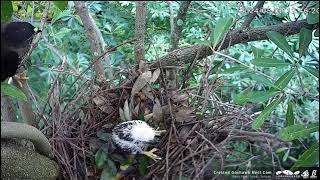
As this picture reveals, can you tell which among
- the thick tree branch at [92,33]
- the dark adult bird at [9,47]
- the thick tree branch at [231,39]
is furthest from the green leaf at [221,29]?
the dark adult bird at [9,47]

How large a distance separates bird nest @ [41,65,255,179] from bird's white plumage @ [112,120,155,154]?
2 centimetres

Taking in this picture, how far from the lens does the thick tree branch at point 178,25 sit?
1.45 meters

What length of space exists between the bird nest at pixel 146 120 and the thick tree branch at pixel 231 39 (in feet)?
0.22

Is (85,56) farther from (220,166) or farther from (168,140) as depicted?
(220,166)

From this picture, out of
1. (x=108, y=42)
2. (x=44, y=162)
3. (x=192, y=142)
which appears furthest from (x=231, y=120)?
(x=108, y=42)

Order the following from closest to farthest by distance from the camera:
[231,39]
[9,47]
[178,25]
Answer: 1. [9,47]
2. [231,39]
3. [178,25]

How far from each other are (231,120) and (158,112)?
0.18 m

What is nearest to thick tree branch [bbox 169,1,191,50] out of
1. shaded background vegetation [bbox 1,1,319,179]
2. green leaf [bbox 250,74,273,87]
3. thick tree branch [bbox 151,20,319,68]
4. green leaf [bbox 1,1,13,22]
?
shaded background vegetation [bbox 1,1,319,179]

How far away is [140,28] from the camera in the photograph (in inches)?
50.5

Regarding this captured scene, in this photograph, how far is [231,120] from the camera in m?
1.17

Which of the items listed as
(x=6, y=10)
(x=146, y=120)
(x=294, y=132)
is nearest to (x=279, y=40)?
(x=294, y=132)

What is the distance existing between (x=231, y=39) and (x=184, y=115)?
0.29m

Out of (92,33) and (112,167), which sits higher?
(92,33)

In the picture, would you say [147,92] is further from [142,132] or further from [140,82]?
[142,132]
